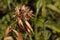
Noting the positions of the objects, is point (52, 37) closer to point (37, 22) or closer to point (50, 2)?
point (37, 22)

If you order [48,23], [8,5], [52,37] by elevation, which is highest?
[8,5]

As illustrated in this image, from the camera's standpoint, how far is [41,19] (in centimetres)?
217

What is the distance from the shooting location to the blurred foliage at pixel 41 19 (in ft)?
6.47

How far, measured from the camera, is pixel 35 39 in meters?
1.91

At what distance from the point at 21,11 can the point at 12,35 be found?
330 mm

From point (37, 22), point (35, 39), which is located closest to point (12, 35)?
point (35, 39)

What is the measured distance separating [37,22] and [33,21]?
7 centimetres

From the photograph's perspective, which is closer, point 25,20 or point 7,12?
point 25,20

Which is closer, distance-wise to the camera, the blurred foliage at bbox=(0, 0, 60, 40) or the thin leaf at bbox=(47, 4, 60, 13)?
the blurred foliage at bbox=(0, 0, 60, 40)

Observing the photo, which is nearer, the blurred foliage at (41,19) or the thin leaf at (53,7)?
the blurred foliage at (41,19)

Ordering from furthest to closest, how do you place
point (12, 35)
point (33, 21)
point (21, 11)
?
point (33, 21) → point (12, 35) → point (21, 11)

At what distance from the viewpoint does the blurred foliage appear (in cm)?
197

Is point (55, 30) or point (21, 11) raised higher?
point (21, 11)

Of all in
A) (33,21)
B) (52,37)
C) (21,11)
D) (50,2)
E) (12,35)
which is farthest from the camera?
(50,2)
